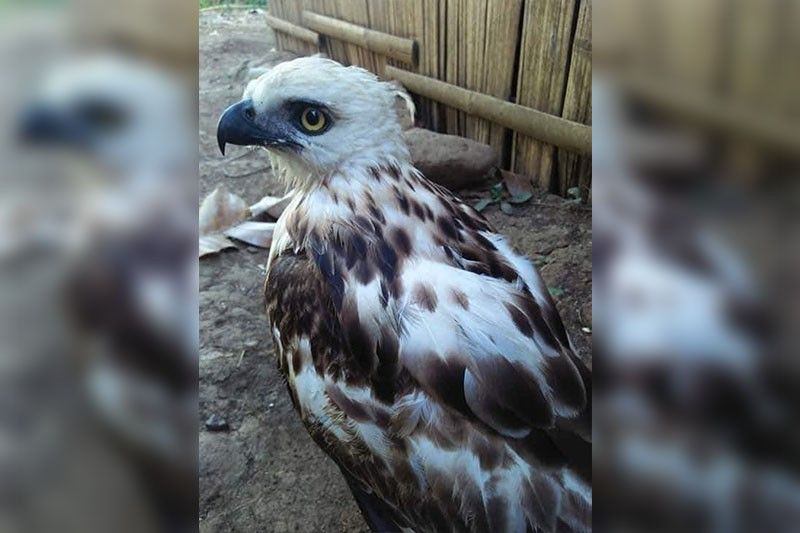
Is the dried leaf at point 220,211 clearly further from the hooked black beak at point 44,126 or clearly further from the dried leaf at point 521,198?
the hooked black beak at point 44,126

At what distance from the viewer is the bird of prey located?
1.77 m

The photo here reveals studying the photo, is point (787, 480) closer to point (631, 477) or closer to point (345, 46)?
point (631, 477)

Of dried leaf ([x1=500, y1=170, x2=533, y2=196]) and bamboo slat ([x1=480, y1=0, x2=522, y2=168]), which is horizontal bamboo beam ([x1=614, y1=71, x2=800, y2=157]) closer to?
bamboo slat ([x1=480, y1=0, x2=522, y2=168])

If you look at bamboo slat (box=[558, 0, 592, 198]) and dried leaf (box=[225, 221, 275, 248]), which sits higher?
bamboo slat (box=[558, 0, 592, 198])

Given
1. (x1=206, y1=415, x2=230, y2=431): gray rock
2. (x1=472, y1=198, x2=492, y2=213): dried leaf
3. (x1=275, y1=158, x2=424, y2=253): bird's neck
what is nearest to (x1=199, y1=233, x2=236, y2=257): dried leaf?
(x1=206, y1=415, x2=230, y2=431): gray rock

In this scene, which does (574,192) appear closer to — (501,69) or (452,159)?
(452,159)

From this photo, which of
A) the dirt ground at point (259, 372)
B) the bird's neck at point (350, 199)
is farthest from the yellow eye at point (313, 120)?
the dirt ground at point (259, 372)

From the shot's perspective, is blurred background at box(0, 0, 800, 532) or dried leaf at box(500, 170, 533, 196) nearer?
blurred background at box(0, 0, 800, 532)

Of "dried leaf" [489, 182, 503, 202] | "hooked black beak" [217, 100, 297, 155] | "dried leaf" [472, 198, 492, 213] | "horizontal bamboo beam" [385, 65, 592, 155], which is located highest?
"hooked black beak" [217, 100, 297, 155]

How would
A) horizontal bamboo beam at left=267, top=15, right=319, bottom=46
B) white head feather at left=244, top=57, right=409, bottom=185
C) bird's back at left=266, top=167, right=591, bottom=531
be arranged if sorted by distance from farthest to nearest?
horizontal bamboo beam at left=267, top=15, right=319, bottom=46, white head feather at left=244, top=57, right=409, bottom=185, bird's back at left=266, top=167, right=591, bottom=531

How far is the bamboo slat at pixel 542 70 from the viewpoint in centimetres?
347

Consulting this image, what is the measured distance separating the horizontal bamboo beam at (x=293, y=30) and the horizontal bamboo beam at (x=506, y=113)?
1.43 m

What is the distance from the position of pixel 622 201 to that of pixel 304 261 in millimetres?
1671

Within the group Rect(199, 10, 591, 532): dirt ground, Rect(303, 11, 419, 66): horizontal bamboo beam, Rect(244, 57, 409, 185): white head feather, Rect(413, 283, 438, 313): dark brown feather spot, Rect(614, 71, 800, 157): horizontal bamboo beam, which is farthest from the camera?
Rect(303, 11, 419, 66): horizontal bamboo beam
